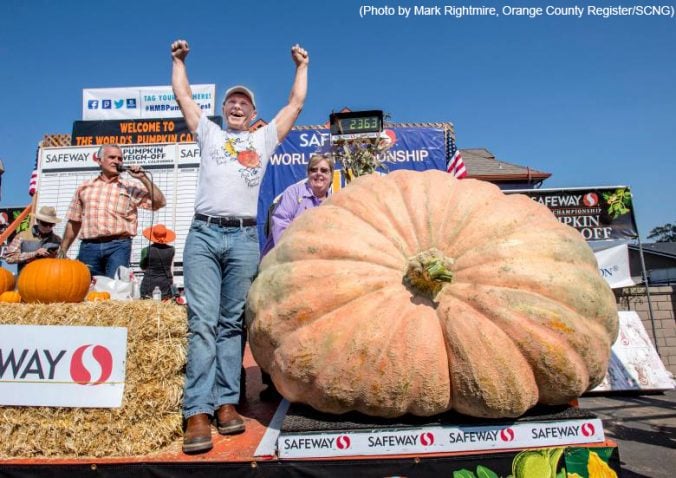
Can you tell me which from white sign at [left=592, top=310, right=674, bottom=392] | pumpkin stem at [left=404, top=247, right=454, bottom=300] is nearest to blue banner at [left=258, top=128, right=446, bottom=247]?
white sign at [left=592, top=310, right=674, bottom=392]

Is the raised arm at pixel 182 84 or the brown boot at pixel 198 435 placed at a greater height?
the raised arm at pixel 182 84

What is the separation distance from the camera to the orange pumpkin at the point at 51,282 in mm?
2439

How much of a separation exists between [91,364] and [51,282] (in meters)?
0.71

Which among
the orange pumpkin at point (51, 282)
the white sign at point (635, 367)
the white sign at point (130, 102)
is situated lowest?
the white sign at point (635, 367)

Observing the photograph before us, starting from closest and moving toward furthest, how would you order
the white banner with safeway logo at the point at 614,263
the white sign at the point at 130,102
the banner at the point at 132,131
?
the white banner with safeway logo at the point at 614,263
the banner at the point at 132,131
the white sign at the point at 130,102

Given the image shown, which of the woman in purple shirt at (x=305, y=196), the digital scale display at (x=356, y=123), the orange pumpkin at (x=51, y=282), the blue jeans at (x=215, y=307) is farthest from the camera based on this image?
the digital scale display at (x=356, y=123)

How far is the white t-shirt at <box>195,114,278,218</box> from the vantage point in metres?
2.34

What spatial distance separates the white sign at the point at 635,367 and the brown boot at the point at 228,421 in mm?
5749

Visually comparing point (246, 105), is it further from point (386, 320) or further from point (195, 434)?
point (195, 434)

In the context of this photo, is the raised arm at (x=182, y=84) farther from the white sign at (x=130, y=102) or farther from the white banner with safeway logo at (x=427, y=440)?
the white sign at (x=130, y=102)

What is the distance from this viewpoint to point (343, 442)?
1627mm

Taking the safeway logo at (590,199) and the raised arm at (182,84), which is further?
the safeway logo at (590,199)

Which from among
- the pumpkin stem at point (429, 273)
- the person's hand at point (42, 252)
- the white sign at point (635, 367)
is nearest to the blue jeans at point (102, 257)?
the person's hand at point (42, 252)

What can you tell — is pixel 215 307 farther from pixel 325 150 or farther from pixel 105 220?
pixel 325 150
